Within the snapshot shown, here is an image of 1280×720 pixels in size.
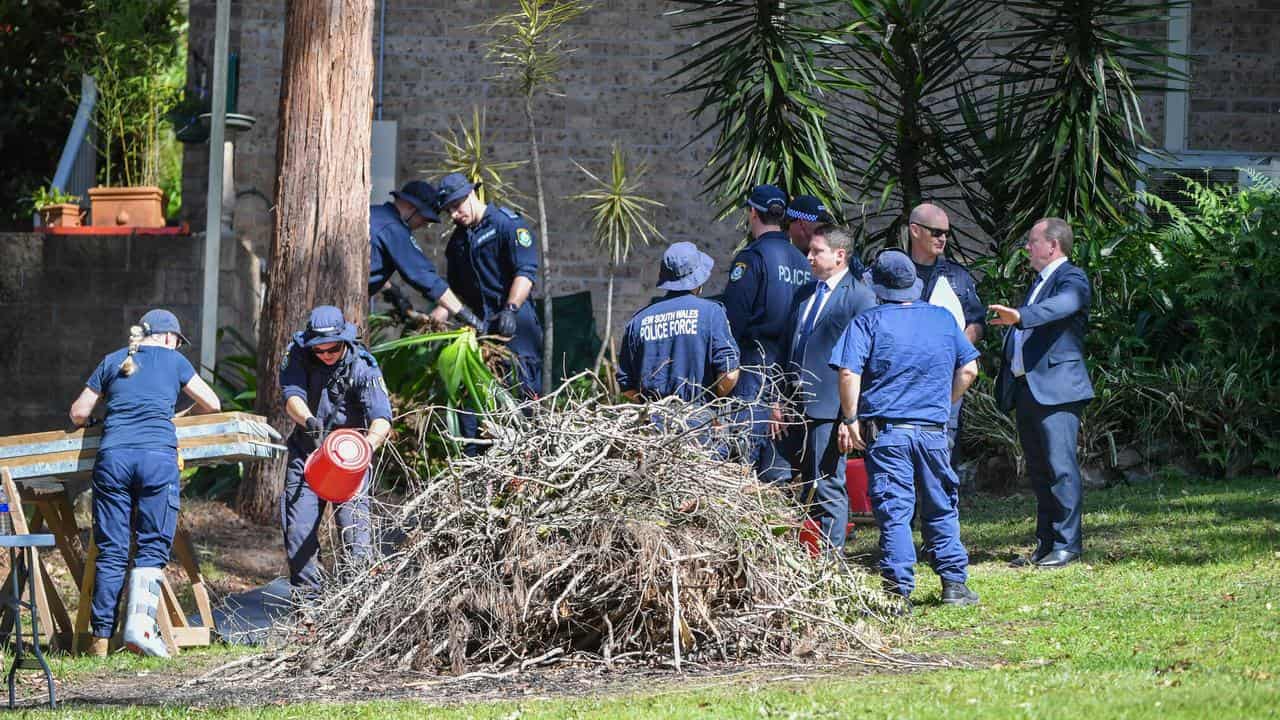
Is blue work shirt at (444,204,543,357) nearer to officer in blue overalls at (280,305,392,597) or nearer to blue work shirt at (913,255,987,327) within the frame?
officer in blue overalls at (280,305,392,597)

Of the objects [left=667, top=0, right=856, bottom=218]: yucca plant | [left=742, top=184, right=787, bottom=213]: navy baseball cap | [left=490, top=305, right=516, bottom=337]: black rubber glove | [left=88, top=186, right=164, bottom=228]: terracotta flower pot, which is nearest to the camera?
[left=742, top=184, right=787, bottom=213]: navy baseball cap

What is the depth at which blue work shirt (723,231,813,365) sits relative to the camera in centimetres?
834

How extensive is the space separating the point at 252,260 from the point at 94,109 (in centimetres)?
231

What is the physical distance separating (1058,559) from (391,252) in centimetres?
476

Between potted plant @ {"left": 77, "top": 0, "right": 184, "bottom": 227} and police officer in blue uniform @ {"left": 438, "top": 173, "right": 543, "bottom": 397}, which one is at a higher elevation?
potted plant @ {"left": 77, "top": 0, "right": 184, "bottom": 227}

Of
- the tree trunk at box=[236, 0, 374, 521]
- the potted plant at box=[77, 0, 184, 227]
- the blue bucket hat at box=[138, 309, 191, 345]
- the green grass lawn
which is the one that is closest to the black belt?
the green grass lawn

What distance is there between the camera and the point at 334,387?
7930 millimetres

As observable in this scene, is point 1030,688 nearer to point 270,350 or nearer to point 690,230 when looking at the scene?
point 270,350

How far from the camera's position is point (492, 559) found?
6250 millimetres

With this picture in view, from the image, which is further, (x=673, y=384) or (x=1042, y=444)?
(x=1042, y=444)

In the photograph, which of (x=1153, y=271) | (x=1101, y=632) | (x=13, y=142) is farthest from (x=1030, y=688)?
(x=13, y=142)

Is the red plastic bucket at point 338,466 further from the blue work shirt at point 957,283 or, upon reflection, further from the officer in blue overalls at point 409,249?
the blue work shirt at point 957,283

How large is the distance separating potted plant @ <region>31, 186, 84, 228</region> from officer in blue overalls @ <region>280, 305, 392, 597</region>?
643 centimetres

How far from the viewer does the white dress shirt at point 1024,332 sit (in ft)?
27.0
